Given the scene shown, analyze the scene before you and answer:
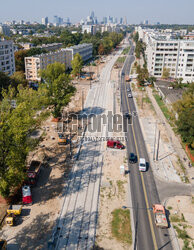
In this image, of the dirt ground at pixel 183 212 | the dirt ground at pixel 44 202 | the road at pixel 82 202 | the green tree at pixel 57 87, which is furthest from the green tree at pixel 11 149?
the green tree at pixel 57 87

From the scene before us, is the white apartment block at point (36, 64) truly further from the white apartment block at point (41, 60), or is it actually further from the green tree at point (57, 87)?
the green tree at point (57, 87)

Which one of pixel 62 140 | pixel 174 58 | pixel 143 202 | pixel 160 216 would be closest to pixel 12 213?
pixel 143 202

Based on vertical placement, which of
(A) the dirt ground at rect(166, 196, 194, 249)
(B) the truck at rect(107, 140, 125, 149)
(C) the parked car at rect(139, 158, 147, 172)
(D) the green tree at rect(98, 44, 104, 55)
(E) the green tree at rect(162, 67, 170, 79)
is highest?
(D) the green tree at rect(98, 44, 104, 55)

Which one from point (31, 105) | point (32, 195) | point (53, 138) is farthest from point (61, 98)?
point (32, 195)

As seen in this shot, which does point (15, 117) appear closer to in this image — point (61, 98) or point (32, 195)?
point (32, 195)

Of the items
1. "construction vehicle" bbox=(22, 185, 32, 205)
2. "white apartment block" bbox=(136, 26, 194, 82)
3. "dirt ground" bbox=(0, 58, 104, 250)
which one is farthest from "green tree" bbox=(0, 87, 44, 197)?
"white apartment block" bbox=(136, 26, 194, 82)
